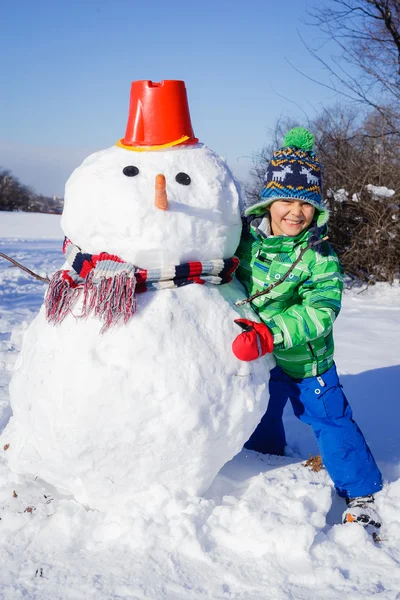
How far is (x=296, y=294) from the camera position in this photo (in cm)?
210

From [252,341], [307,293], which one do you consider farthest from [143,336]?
[307,293]

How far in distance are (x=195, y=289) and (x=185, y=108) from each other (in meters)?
0.64

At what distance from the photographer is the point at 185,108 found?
193 cm

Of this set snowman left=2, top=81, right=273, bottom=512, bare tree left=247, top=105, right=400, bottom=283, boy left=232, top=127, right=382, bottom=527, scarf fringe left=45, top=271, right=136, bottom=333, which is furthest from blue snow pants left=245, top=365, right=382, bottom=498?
bare tree left=247, top=105, right=400, bottom=283

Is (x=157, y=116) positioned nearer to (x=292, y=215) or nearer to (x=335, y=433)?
(x=292, y=215)

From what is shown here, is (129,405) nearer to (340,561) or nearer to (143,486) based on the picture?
(143,486)

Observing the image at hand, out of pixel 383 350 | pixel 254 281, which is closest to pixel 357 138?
pixel 383 350

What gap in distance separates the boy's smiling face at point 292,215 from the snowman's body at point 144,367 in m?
0.34

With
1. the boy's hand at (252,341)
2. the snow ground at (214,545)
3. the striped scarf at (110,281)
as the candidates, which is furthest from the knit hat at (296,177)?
the snow ground at (214,545)

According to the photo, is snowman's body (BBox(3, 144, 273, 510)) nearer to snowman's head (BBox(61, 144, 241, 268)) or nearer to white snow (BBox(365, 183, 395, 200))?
snowman's head (BBox(61, 144, 241, 268))

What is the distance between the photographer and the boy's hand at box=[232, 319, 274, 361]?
1757mm

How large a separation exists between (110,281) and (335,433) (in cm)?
107

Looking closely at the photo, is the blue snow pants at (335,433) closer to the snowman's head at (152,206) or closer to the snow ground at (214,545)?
the snow ground at (214,545)

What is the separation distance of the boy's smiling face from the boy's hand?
1.54ft
